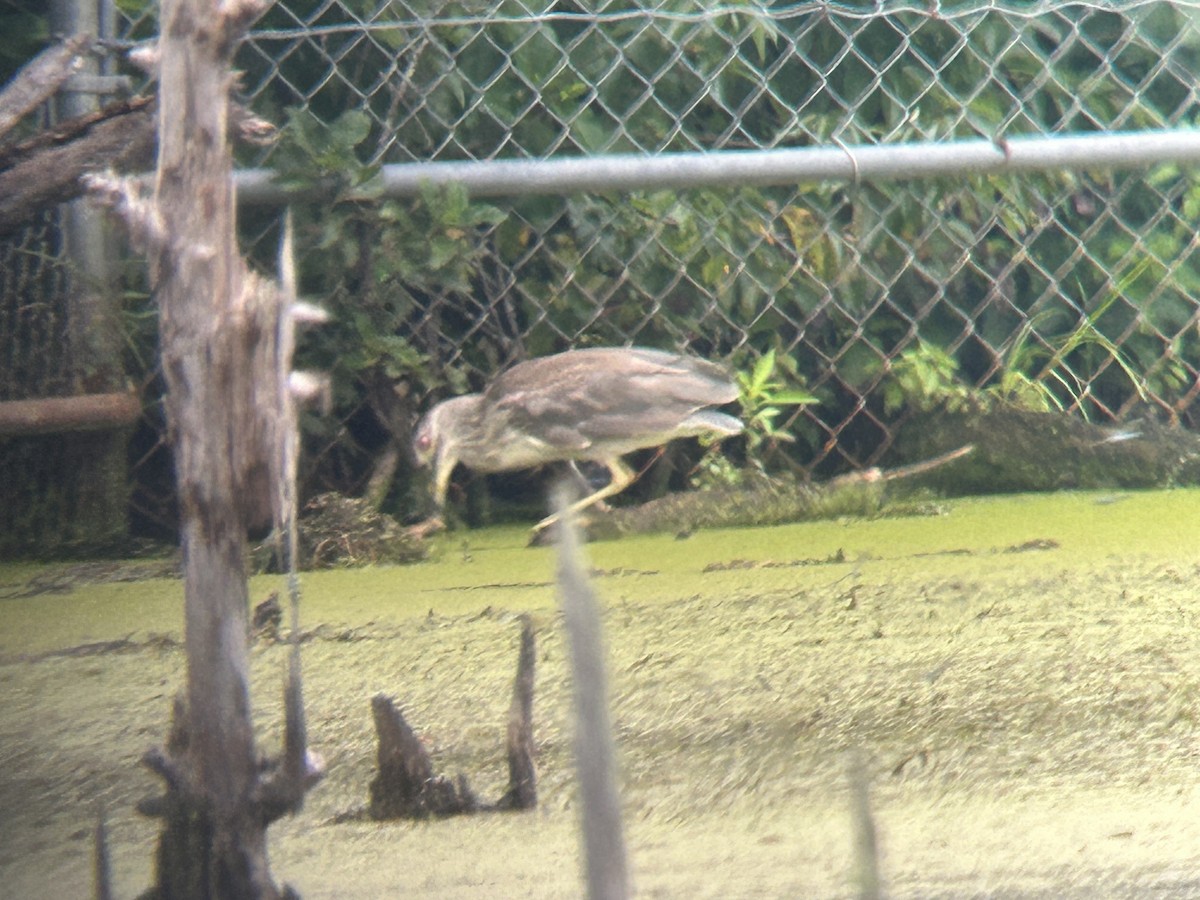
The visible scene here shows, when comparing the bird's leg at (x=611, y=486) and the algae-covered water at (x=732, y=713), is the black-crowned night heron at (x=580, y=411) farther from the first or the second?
the algae-covered water at (x=732, y=713)

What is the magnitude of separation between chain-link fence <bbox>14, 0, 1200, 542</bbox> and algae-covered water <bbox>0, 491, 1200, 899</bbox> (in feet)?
2.02

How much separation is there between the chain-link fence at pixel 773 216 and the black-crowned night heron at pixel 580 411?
5.7 inches

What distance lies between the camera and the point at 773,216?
3105mm

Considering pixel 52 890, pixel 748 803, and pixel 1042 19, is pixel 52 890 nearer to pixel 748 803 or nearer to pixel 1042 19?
pixel 748 803

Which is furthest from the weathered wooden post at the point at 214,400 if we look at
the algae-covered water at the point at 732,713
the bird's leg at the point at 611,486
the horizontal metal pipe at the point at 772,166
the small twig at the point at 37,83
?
the bird's leg at the point at 611,486

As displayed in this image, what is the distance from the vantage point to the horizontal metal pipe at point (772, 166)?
2.65 m

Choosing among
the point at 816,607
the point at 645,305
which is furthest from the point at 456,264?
the point at 816,607

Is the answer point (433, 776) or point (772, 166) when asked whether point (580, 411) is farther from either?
point (433, 776)

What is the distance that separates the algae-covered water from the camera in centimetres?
135

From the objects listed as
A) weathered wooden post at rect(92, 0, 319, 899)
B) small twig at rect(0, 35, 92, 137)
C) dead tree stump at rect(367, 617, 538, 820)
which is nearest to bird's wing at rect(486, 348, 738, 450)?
small twig at rect(0, 35, 92, 137)

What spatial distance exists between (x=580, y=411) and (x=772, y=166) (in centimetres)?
63

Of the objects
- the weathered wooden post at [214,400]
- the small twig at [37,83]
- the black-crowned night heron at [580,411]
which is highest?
the small twig at [37,83]

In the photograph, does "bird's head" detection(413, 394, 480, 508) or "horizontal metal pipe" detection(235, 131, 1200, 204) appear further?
"bird's head" detection(413, 394, 480, 508)

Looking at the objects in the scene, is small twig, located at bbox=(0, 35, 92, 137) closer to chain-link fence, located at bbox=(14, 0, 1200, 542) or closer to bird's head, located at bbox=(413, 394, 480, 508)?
chain-link fence, located at bbox=(14, 0, 1200, 542)
